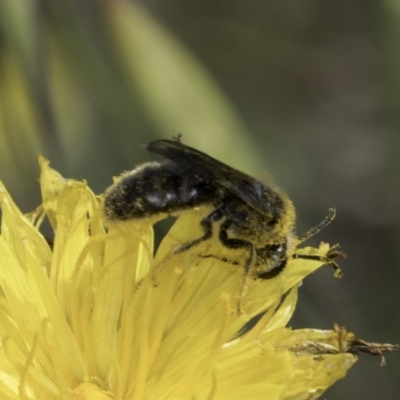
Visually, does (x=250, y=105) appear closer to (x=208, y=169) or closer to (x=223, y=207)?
(x=223, y=207)

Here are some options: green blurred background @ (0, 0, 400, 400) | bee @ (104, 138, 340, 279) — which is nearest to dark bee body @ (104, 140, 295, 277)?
bee @ (104, 138, 340, 279)

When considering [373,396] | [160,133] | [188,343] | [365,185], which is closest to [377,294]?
[373,396]

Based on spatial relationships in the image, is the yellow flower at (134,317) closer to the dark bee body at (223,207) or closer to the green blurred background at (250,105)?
the dark bee body at (223,207)

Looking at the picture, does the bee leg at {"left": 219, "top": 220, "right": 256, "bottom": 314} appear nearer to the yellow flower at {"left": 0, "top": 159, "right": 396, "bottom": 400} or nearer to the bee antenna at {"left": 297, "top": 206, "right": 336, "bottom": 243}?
the yellow flower at {"left": 0, "top": 159, "right": 396, "bottom": 400}

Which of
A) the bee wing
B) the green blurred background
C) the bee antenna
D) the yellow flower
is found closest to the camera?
the bee wing

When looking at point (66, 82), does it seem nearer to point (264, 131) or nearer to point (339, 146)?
point (264, 131)

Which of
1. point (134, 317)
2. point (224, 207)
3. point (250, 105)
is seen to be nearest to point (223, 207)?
point (224, 207)

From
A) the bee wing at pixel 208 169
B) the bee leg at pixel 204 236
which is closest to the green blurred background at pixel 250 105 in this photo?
the bee leg at pixel 204 236
